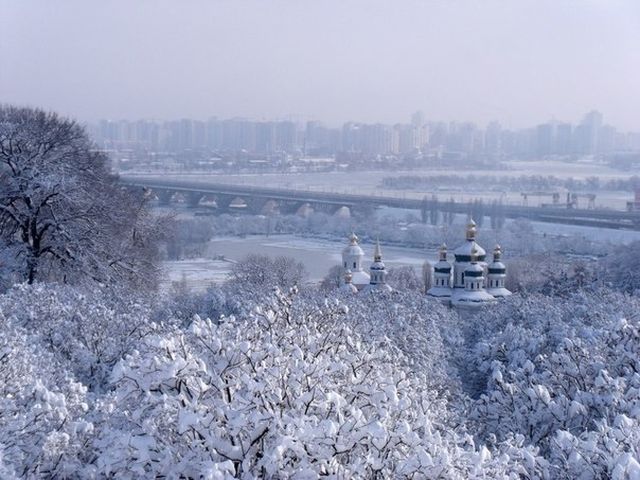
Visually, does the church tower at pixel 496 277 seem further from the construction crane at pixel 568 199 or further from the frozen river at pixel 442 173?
the frozen river at pixel 442 173

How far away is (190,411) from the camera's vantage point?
4254mm

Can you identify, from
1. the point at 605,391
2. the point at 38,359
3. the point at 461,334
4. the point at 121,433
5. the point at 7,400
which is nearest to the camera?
the point at 121,433

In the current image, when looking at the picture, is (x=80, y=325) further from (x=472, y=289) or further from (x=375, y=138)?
(x=375, y=138)

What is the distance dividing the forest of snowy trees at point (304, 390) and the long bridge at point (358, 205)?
31139mm

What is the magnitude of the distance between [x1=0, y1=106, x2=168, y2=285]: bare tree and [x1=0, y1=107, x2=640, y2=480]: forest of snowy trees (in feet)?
3.45

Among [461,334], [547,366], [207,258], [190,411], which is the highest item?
[190,411]

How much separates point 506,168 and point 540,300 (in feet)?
260

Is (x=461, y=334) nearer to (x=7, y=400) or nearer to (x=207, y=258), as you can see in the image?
(x=7, y=400)

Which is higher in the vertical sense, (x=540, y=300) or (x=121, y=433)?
(x=121, y=433)

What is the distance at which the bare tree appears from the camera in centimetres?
1321

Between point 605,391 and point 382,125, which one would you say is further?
point 382,125

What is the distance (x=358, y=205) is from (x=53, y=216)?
120 feet

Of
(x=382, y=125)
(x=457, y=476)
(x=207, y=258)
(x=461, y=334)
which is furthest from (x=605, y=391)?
(x=382, y=125)

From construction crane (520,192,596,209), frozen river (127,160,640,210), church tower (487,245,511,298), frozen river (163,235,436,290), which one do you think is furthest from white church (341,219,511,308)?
frozen river (127,160,640,210)
